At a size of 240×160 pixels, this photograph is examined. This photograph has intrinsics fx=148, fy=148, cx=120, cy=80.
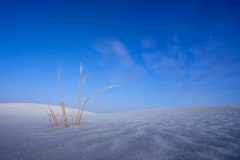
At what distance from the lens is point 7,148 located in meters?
1.34

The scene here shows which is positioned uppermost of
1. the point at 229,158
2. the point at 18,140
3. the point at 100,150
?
the point at 18,140

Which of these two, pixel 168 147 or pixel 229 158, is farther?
pixel 168 147

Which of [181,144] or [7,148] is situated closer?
[7,148]

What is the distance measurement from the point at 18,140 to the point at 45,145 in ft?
1.29

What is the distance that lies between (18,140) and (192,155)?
1.74 metres

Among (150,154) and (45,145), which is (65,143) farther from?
(150,154)

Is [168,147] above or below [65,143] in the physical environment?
below

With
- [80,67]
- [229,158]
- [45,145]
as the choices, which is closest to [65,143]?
[45,145]

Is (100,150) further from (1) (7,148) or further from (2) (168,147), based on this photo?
(1) (7,148)

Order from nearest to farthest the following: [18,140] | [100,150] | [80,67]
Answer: [100,150] < [18,140] < [80,67]

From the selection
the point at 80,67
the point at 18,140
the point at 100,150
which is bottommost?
the point at 100,150

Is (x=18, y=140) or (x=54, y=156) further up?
(x=18, y=140)

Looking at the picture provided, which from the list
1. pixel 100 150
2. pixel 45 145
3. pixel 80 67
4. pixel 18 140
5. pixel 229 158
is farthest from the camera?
pixel 80 67

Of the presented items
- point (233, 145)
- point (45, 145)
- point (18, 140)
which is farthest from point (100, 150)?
point (233, 145)
